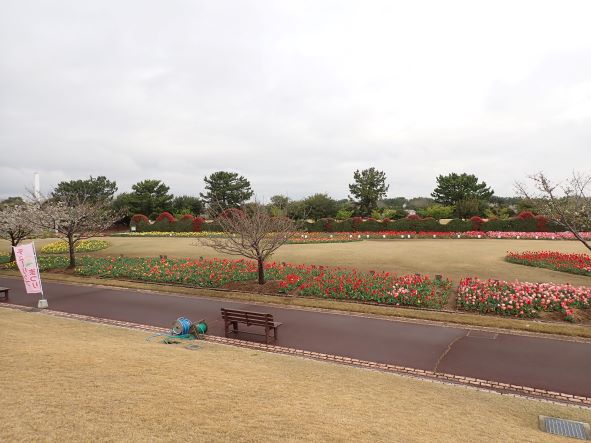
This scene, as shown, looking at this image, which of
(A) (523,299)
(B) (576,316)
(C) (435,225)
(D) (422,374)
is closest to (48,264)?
(D) (422,374)

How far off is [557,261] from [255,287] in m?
12.2

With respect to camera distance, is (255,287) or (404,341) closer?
(404,341)

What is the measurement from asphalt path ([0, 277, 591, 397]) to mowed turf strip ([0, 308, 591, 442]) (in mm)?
947

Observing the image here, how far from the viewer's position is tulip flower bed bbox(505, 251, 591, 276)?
1443cm

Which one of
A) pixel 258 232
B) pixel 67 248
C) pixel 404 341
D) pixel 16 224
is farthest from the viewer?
pixel 67 248

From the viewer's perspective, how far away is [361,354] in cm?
818

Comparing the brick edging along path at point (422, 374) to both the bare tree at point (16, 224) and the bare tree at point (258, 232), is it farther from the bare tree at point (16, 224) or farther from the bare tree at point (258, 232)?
the bare tree at point (16, 224)

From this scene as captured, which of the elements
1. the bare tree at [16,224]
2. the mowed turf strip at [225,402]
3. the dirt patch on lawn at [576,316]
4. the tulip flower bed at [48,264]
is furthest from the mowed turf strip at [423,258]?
the mowed turf strip at [225,402]

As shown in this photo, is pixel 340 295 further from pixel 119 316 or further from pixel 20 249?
pixel 20 249

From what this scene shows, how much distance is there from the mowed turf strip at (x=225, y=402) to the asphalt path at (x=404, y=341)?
95 cm

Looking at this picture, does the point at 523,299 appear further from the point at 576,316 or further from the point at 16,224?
the point at 16,224

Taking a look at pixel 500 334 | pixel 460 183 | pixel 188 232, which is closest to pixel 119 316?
pixel 500 334

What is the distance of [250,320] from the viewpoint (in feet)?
30.4

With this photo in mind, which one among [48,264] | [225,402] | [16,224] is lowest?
[225,402]
